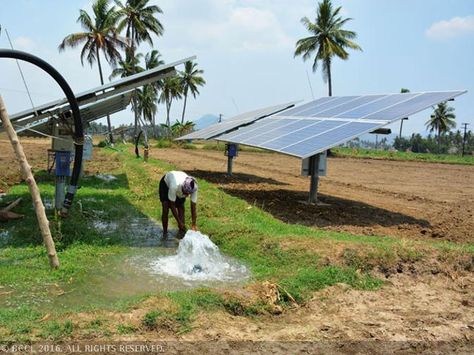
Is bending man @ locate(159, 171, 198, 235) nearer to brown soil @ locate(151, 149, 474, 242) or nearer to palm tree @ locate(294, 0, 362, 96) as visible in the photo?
brown soil @ locate(151, 149, 474, 242)

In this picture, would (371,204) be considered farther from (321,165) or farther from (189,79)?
(189,79)

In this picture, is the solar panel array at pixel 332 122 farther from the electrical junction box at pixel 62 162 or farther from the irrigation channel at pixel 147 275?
the electrical junction box at pixel 62 162

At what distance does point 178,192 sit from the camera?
759 centimetres

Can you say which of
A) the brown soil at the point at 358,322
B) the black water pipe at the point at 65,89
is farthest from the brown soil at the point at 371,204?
the black water pipe at the point at 65,89

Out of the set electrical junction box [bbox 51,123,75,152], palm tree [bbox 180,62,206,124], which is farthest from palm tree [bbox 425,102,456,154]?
electrical junction box [bbox 51,123,75,152]

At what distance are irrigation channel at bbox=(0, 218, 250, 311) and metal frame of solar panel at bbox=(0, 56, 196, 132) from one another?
2794 millimetres

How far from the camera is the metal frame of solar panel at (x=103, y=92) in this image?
8383 millimetres

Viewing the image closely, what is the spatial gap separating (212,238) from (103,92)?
11.8 ft

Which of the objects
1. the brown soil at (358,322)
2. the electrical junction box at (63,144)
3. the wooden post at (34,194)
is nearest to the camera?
the brown soil at (358,322)

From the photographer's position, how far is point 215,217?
9.32 metres

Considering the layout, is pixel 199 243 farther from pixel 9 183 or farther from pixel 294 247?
pixel 9 183

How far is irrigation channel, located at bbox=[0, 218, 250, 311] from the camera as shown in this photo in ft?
17.0

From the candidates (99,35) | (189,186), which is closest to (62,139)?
(189,186)

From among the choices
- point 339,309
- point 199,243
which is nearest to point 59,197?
point 199,243
